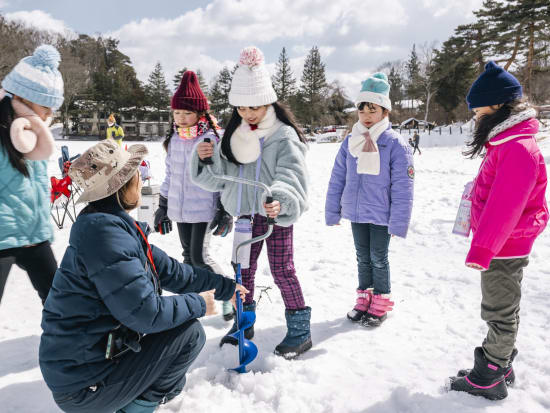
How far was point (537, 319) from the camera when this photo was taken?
10.2ft

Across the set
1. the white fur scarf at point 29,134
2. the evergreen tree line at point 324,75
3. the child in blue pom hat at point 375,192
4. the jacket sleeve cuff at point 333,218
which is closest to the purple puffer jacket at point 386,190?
the child in blue pom hat at point 375,192

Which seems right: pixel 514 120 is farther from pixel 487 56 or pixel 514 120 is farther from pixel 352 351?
pixel 487 56

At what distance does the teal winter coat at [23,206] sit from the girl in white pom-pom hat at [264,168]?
3.40 feet

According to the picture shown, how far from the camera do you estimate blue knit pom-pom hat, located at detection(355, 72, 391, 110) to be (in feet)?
10.0

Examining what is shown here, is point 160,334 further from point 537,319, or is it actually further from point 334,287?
point 537,319

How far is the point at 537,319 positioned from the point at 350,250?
232 cm

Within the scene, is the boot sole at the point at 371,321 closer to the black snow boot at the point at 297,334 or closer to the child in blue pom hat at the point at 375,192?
the child in blue pom hat at the point at 375,192

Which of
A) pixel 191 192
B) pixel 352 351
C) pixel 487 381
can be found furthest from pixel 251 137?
pixel 487 381

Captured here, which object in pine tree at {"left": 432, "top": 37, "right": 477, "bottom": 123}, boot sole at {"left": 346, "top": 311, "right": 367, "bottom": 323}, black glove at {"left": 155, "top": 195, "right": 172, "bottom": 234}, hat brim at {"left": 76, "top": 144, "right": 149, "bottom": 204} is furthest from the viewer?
pine tree at {"left": 432, "top": 37, "right": 477, "bottom": 123}

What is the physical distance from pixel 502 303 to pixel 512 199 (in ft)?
1.99

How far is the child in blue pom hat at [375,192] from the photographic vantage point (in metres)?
2.94

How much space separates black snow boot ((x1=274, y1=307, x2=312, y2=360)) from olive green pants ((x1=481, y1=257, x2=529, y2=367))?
1.15m

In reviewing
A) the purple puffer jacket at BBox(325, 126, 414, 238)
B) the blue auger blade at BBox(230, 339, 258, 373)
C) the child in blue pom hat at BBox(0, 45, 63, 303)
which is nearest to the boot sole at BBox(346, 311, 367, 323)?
the purple puffer jacket at BBox(325, 126, 414, 238)

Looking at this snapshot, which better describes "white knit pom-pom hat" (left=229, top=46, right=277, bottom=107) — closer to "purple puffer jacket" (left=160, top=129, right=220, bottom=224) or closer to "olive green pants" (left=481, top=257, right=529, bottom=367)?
"purple puffer jacket" (left=160, top=129, right=220, bottom=224)
